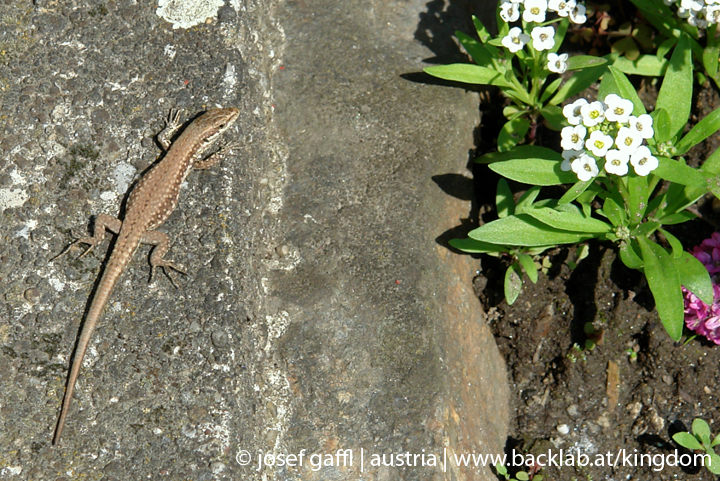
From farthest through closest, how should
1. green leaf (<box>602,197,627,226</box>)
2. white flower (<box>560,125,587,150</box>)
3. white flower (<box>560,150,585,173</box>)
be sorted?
green leaf (<box>602,197,627,226</box>)
white flower (<box>560,150,585,173</box>)
white flower (<box>560,125,587,150</box>)

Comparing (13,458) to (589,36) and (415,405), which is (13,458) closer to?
(415,405)

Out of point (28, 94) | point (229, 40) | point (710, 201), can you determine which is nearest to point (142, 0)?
point (229, 40)

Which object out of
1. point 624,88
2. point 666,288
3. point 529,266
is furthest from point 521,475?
point 624,88

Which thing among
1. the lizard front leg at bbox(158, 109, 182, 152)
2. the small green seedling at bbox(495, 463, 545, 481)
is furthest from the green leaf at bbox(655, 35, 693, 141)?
the lizard front leg at bbox(158, 109, 182, 152)

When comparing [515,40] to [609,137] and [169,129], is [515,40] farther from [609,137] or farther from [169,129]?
[169,129]

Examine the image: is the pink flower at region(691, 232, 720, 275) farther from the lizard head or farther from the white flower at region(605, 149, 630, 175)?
the lizard head

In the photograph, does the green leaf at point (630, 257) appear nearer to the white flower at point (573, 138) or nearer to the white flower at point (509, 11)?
the white flower at point (573, 138)

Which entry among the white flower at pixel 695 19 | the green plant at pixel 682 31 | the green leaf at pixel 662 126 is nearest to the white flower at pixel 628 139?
the green leaf at pixel 662 126
